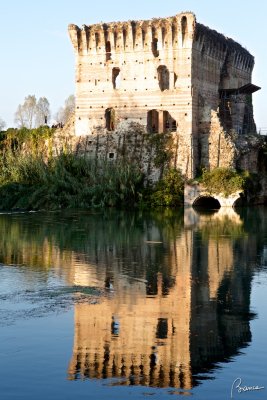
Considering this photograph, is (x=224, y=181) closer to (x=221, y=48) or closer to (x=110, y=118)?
(x=110, y=118)

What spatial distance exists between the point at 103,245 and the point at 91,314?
333 inches

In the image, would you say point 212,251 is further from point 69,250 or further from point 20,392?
point 20,392

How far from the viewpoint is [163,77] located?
37.2 meters

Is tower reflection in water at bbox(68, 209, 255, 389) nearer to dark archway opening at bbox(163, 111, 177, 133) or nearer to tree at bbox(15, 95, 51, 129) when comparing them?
dark archway opening at bbox(163, 111, 177, 133)

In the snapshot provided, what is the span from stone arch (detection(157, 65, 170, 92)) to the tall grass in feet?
14.6

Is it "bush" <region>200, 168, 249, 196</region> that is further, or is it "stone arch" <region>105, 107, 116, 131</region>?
"stone arch" <region>105, 107, 116, 131</region>

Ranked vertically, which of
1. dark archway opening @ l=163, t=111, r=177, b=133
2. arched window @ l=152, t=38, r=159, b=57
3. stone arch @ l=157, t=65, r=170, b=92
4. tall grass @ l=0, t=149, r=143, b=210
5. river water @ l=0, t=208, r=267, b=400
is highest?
arched window @ l=152, t=38, r=159, b=57

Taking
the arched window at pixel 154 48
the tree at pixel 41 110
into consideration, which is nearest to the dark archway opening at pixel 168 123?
the arched window at pixel 154 48

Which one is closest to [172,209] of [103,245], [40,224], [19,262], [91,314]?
[40,224]

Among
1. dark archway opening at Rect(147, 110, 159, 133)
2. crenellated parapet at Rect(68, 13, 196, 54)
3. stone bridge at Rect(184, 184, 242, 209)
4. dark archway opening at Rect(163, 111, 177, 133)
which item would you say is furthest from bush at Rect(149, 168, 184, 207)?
crenellated parapet at Rect(68, 13, 196, 54)

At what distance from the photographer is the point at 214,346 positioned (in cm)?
965

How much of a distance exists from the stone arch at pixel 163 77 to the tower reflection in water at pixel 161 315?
1910 centimetres

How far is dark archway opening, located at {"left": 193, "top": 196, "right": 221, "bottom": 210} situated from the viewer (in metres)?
35.2

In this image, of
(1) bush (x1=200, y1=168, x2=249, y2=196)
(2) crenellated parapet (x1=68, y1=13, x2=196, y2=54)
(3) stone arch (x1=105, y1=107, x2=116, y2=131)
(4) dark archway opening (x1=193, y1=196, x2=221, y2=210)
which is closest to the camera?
(1) bush (x1=200, y1=168, x2=249, y2=196)
